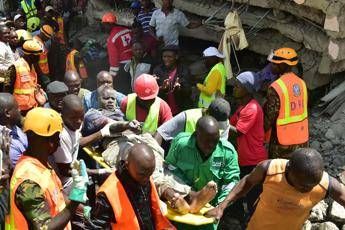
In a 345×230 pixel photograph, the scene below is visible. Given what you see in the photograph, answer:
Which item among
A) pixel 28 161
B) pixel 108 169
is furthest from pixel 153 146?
pixel 28 161

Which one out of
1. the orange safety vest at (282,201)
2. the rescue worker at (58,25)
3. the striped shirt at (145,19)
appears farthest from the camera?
the rescue worker at (58,25)

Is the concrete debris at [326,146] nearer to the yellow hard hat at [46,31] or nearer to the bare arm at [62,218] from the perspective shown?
the bare arm at [62,218]

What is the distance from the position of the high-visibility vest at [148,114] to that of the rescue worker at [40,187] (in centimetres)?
177

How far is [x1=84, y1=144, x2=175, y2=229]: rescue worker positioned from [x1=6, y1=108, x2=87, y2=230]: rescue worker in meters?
0.24

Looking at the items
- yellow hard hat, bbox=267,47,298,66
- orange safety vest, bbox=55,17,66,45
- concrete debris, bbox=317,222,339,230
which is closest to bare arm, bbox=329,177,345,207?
concrete debris, bbox=317,222,339,230

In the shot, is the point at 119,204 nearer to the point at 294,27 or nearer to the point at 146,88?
the point at 146,88

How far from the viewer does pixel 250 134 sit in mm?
5246

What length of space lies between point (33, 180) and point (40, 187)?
0.06 meters

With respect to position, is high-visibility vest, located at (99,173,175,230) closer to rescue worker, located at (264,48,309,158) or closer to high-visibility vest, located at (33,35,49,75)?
rescue worker, located at (264,48,309,158)

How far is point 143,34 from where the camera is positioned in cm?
796

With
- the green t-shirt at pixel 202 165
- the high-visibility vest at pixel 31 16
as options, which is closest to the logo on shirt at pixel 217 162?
the green t-shirt at pixel 202 165

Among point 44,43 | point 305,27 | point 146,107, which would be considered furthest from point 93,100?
point 305,27

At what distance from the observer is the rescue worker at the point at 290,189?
3445 millimetres

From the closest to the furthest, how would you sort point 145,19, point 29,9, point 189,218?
point 189,218, point 145,19, point 29,9
